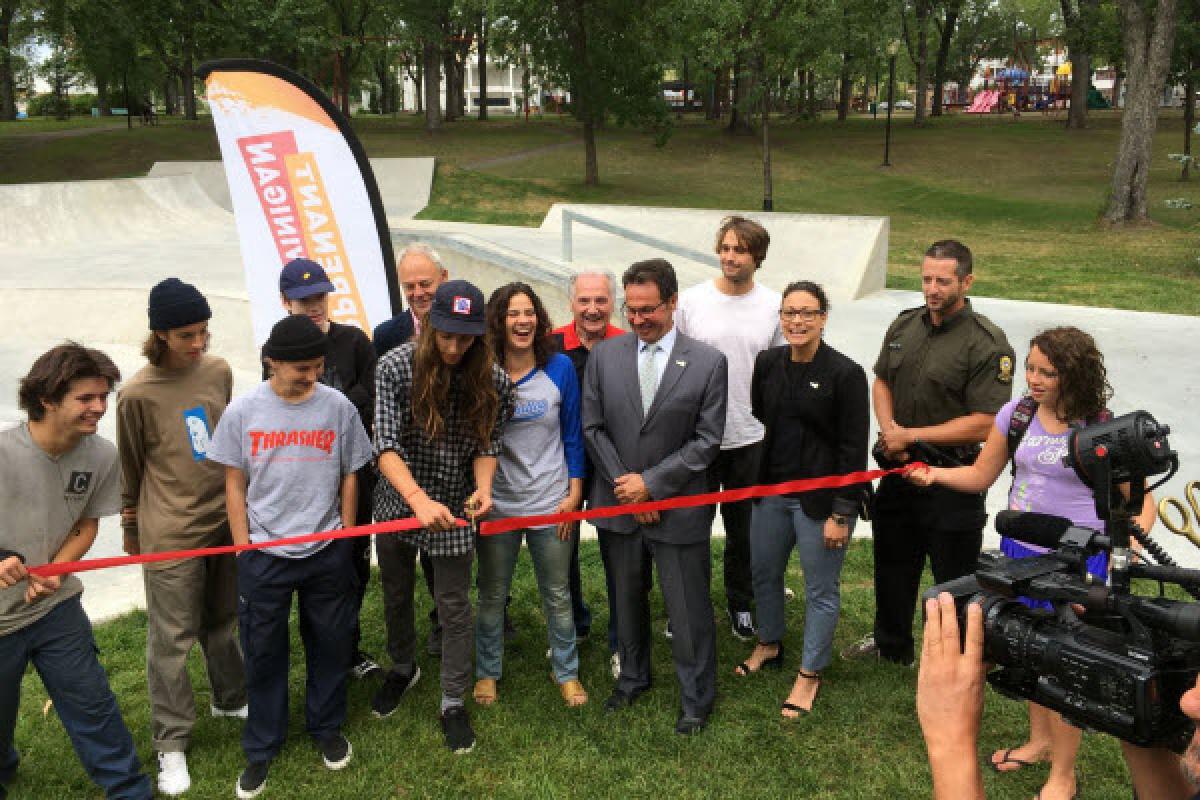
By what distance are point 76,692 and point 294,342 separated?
140cm

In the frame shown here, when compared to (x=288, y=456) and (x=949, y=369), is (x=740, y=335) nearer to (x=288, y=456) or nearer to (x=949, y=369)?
(x=949, y=369)

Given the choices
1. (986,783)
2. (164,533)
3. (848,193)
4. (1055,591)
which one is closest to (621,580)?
(986,783)

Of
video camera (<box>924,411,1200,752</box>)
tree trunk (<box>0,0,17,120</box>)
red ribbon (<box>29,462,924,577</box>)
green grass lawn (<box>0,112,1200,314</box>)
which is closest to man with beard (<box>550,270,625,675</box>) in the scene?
red ribbon (<box>29,462,924,577</box>)

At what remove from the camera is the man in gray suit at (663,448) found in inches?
143

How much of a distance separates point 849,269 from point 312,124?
311 inches

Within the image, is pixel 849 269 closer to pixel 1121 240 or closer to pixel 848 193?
pixel 1121 240

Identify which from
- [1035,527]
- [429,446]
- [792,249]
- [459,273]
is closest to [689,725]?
[429,446]

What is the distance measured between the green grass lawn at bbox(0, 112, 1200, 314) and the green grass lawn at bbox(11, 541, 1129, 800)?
10536 millimetres

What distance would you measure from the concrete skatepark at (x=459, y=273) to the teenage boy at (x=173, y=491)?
4.96ft

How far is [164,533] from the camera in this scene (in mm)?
3473

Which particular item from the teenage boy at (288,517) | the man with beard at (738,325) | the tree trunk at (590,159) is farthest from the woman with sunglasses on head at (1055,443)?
the tree trunk at (590,159)

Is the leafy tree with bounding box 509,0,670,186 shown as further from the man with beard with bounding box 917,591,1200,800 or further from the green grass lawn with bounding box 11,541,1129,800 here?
the man with beard with bounding box 917,591,1200,800

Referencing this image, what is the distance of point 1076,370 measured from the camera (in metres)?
3.01

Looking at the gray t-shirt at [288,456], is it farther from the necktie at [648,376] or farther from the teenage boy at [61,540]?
the necktie at [648,376]
